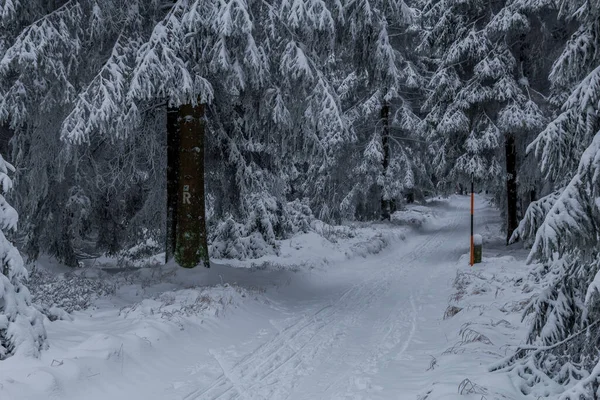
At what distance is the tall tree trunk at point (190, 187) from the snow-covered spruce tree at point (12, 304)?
197 inches

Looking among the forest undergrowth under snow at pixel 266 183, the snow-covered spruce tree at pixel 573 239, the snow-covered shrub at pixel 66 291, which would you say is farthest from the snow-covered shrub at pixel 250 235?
the snow-covered spruce tree at pixel 573 239

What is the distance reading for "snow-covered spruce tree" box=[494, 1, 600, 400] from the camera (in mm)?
4090

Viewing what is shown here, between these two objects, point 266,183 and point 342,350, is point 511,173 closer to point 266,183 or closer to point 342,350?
point 266,183

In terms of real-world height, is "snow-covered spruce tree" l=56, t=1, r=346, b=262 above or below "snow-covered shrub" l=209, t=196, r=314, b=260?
above

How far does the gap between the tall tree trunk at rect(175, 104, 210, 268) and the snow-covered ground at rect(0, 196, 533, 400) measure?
18.9 inches

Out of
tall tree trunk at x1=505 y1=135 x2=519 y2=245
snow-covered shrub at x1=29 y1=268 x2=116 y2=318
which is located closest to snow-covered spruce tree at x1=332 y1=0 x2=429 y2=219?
tall tree trunk at x1=505 y1=135 x2=519 y2=245

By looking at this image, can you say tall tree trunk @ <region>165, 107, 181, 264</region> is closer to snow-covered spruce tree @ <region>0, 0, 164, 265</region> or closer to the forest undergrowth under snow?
the forest undergrowth under snow

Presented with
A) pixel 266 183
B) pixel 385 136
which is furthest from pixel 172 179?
pixel 385 136

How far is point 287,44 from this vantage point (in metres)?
9.10

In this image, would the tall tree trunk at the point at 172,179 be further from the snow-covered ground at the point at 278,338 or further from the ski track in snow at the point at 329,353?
the ski track in snow at the point at 329,353

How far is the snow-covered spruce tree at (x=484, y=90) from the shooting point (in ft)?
52.8

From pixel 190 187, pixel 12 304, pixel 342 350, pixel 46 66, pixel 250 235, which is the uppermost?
pixel 46 66

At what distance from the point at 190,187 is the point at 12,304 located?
5.34 m

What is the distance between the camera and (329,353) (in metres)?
6.87
